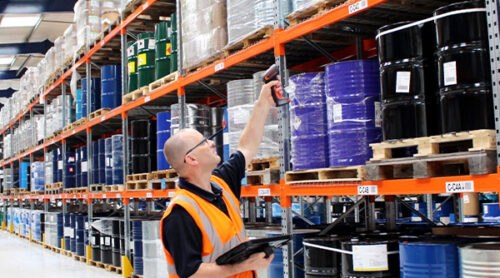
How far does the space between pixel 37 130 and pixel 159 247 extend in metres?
9.43

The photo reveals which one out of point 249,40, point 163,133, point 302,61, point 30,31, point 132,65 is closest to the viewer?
point 249,40

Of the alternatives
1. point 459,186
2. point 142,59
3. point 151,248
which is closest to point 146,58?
point 142,59

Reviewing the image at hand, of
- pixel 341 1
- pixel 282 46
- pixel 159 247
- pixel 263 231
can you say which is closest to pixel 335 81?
pixel 341 1

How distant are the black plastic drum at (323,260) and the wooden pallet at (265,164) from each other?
90cm

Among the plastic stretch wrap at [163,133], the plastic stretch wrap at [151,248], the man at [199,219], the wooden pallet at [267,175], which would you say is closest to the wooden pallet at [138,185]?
the plastic stretch wrap at [151,248]

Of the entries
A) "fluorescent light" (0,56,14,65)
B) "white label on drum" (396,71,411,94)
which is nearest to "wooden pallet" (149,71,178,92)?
"white label on drum" (396,71,411,94)

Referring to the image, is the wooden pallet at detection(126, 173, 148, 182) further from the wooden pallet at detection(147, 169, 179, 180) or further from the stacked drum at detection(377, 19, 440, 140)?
the stacked drum at detection(377, 19, 440, 140)

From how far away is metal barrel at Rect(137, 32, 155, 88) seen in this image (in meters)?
7.99

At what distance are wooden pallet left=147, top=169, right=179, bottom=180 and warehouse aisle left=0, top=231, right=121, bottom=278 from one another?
7.09ft

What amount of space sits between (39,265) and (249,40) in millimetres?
7550

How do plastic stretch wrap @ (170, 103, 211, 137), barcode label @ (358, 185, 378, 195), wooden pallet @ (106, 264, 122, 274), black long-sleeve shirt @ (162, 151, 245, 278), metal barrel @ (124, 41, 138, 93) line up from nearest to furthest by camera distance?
black long-sleeve shirt @ (162, 151, 245, 278), barcode label @ (358, 185, 378, 195), plastic stretch wrap @ (170, 103, 211, 137), metal barrel @ (124, 41, 138, 93), wooden pallet @ (106, 264, 122, 274)

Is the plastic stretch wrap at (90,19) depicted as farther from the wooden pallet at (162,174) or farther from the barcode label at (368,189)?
the barcode label at (368,189)

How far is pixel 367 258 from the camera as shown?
12.9 feet

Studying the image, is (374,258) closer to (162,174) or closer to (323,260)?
(323,260)
